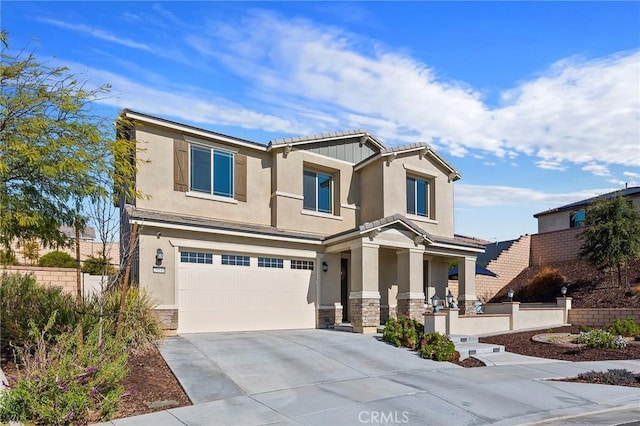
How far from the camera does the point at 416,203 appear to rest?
20.7 m

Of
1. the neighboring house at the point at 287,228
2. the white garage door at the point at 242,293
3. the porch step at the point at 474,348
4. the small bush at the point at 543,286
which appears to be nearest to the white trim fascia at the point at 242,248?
the neighboring house at the point at 287,228

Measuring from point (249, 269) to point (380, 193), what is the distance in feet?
19.0

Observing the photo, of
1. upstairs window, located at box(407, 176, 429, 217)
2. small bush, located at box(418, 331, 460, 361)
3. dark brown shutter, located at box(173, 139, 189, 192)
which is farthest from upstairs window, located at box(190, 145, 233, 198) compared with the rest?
small bush, located at box(418, 331, 460, 361)

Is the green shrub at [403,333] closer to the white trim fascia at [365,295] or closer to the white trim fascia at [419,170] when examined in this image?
the white trim fascia at [365,295]


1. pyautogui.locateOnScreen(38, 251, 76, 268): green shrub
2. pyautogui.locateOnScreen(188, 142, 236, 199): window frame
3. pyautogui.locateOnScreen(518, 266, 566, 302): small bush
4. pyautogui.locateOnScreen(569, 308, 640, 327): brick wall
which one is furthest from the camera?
pyautogui.locateOnScreen(518, 266, 566, 302): small bush

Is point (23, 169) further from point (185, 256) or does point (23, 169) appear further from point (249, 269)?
point (249, 269)

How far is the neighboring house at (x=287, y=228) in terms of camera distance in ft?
50.2

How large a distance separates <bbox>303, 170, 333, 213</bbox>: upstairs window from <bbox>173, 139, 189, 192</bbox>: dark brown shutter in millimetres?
4633

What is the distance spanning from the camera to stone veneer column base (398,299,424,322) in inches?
690

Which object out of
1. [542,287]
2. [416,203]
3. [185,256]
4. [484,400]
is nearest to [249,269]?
[185,256]

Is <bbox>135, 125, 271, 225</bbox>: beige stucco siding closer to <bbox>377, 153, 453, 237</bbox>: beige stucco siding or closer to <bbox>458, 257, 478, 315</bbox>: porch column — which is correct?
<bbox>377, 153, 453, 237</bbox>: beige stucco siding

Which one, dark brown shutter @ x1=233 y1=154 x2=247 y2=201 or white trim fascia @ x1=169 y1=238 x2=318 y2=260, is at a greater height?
dark brown shutter @ x1=233 y1=154 x2=247 y2=201

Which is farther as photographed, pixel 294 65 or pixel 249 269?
pixel 249 269

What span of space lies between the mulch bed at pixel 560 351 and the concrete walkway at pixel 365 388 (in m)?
0.72
